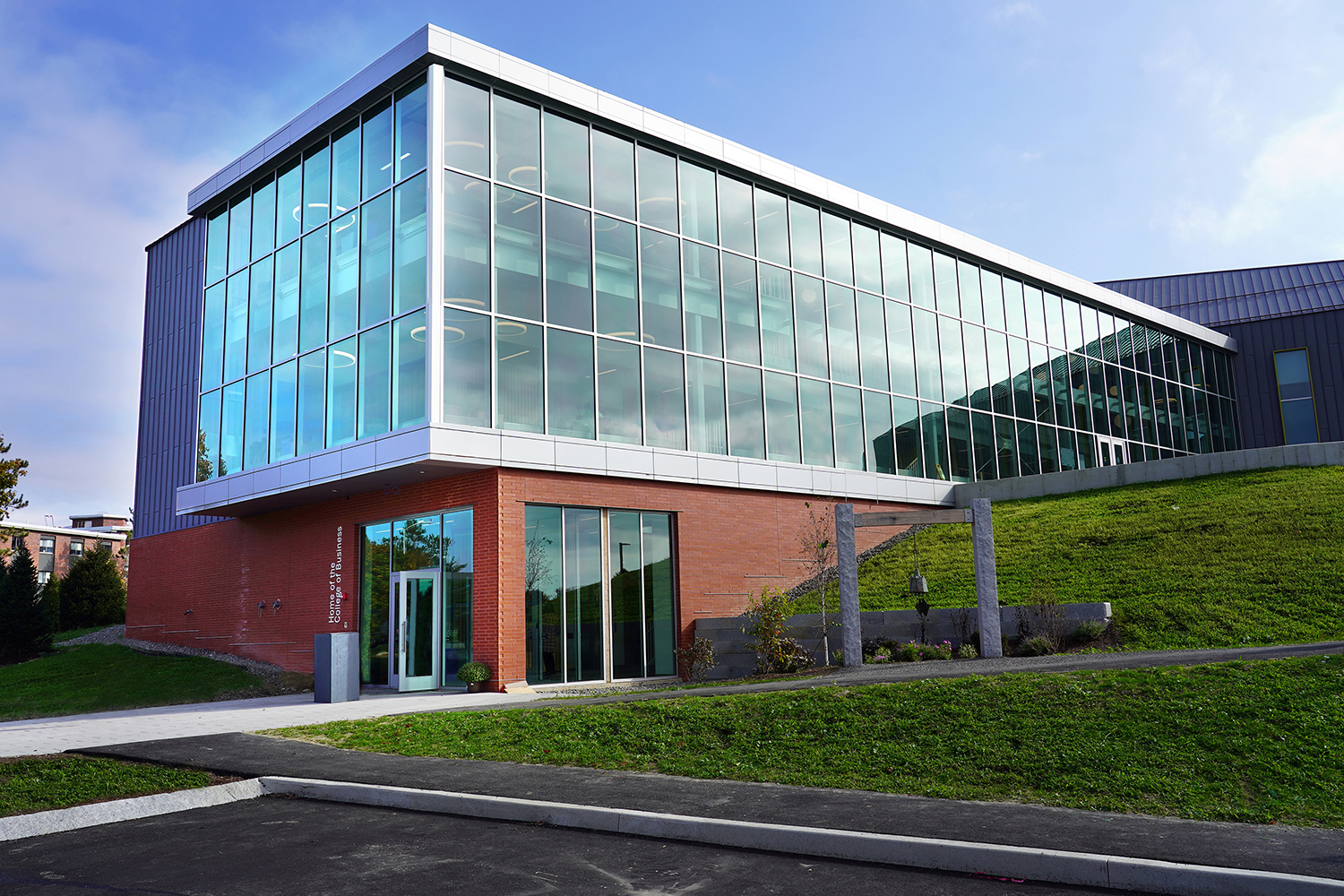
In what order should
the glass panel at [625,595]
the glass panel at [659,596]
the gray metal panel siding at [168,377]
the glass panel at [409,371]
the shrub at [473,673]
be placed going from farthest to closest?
the gray metal panel siding at [168,377] < the glass panel at [659,596] < the glass panel at [625,595] < the glass panel at [409,371] < the shrub at [473,673]

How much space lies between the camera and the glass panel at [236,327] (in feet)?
87.5

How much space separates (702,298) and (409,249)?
7.88 m

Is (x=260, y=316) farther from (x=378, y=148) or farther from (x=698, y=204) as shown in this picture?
(x=698, y=204)

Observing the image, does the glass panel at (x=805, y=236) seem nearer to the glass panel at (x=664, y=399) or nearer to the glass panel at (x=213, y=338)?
the glass panel at (x=664, y=399)

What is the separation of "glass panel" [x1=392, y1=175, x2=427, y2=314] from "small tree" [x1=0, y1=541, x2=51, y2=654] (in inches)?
882

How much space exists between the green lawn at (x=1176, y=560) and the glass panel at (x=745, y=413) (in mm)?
4419

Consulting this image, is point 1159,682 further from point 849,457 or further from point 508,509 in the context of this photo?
point 849,457

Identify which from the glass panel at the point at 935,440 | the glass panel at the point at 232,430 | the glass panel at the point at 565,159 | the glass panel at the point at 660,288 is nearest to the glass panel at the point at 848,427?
the glass panel at the point at 935,440

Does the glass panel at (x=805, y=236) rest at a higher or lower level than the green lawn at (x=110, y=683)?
higher

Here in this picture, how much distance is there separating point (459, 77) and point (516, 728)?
606 inches

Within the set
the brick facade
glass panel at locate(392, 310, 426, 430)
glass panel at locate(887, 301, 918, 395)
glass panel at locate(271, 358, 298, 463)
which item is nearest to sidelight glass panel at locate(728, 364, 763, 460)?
the brick facade

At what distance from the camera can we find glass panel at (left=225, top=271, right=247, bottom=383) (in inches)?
1049

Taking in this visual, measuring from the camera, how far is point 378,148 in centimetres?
2303

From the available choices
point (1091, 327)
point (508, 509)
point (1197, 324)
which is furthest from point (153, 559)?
point (1197, 324)
